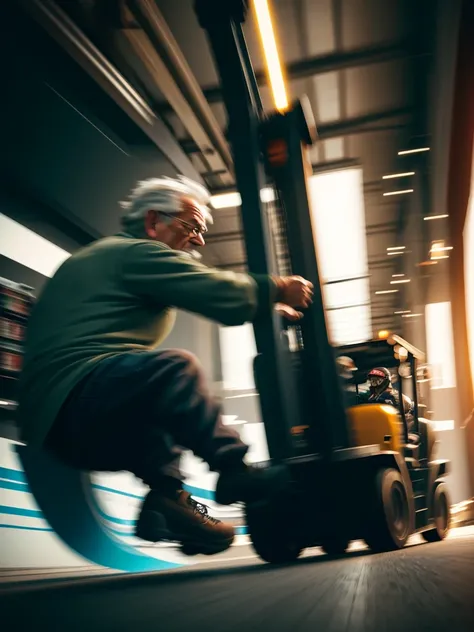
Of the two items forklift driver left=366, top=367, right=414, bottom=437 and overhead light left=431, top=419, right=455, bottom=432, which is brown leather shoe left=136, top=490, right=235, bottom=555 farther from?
overhead light left=431, top=419, right=455, bottom=432

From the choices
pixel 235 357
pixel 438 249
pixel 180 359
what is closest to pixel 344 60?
pixel 180 359

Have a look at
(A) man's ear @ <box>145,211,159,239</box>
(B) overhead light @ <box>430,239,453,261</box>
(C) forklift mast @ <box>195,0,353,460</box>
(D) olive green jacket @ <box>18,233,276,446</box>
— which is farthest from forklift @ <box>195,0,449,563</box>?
(B) overhead light @ <box>430,239,453,261</box>

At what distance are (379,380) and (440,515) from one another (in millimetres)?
1227

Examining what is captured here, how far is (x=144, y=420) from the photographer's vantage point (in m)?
2.18

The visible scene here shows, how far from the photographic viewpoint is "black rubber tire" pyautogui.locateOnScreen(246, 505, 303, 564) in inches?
143

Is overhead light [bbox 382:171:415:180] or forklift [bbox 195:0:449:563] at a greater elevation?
overhead light [bbox 382:171:415:180]

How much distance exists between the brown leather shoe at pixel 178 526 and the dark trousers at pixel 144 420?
0.08 metres

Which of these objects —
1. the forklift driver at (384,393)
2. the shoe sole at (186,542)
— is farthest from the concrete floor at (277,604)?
the forklift driver at (384,393)

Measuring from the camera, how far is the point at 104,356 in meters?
2.18

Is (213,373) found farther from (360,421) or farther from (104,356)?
(104,356)

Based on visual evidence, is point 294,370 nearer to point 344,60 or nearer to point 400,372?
point 400,372

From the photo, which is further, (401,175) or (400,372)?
(401,175)

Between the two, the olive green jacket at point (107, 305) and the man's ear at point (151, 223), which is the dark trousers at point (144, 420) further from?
the man's ear at point (151, 223)

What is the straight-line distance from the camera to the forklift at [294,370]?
→ 3.27 m
